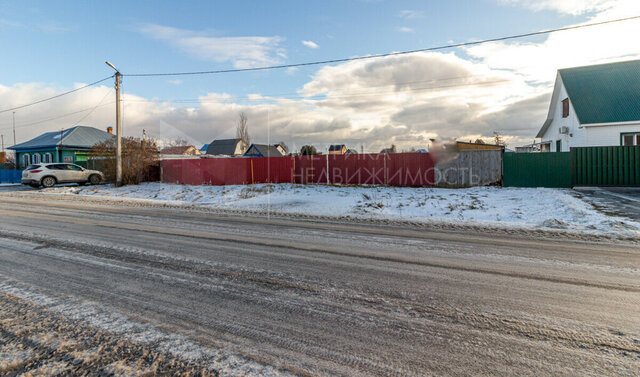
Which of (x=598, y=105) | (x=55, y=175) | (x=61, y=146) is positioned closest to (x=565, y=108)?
(x=598, y=105)

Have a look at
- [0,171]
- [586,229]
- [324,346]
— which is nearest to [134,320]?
[324,346]

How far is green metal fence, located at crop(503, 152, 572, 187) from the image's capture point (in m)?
15.3

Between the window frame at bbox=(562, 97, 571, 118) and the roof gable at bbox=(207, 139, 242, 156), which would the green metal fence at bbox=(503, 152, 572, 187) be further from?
the roof gable at bbox=(207, 139, 242, 156)

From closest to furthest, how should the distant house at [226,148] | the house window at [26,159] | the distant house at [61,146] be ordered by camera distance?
the distant house at [61,146] → the house window at [26,159] → the distant house at [226,148]

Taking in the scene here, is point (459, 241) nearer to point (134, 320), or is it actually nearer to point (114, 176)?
point (134, 320)

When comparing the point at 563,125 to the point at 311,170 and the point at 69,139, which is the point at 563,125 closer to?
the point at 311,170

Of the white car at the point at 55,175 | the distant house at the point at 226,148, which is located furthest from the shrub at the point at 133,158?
the distant house at the point at 226,148

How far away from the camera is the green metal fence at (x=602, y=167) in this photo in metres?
15.2

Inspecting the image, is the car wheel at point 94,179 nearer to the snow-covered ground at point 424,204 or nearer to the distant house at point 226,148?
the snow-covered ground at point 424,204

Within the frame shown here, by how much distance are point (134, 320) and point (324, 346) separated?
1.79m

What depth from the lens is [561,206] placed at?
10.4 meters

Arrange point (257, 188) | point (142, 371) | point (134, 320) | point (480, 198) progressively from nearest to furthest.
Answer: point (142, 371), point (134, 320), point (480, 198), point (257, 188)

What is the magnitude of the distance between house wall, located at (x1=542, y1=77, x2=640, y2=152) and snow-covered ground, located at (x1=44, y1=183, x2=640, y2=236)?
8682mm

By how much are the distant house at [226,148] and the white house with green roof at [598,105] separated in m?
48.4
